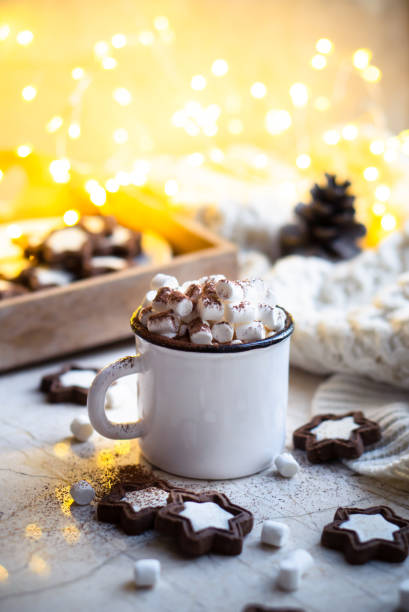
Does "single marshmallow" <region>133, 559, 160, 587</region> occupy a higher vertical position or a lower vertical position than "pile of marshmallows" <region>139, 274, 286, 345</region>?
lower

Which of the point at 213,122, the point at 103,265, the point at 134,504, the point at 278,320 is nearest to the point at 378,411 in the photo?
the point at 278,320

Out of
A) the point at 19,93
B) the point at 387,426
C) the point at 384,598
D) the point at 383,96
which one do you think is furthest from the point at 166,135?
the point at 384,598

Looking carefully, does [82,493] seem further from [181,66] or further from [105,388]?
[181,66]

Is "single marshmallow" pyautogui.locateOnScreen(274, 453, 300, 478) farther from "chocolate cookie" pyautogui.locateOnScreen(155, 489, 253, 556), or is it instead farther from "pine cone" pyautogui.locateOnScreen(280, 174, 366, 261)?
"pine cone" pyautogui.locateOnScreen(280, 174, 366, 261)

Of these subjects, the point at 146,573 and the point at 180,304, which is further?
the point at 180,304

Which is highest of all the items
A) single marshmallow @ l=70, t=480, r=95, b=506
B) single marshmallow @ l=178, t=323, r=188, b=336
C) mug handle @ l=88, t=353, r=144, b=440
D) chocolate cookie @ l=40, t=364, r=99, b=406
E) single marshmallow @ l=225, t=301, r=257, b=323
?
single marshmallow @ l=225, t=301, r=257, b=323

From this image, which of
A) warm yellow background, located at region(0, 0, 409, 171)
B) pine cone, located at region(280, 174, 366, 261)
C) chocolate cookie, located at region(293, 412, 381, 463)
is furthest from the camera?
warm yellow background, located at region(0, 0, 409, 171)

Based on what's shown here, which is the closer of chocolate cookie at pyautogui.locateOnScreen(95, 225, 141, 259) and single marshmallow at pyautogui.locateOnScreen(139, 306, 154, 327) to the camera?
single marshmallow at pyautogui.locateOnScreen(139, 306, 154, 327)

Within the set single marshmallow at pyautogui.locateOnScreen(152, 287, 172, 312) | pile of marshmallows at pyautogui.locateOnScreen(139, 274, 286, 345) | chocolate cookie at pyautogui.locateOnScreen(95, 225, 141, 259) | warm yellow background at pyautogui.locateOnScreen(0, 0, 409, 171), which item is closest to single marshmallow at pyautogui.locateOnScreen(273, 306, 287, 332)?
pile of marshmallows at pyautogui.locateOnScreen(139, 274, 286, 345)
